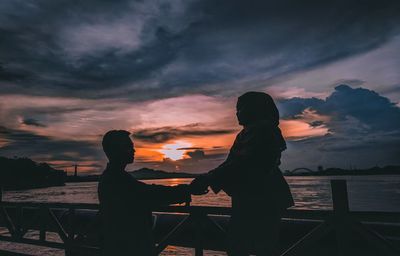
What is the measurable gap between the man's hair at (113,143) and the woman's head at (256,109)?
1.16 metres

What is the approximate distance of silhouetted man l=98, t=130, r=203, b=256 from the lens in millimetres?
3053

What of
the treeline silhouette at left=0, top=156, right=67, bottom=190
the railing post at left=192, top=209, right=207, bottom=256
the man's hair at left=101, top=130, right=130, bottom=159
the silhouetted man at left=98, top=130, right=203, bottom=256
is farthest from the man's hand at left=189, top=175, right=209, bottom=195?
the treeline silhouette at left=0, top=156, right=67, bottom=190

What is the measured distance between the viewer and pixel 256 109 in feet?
9.57

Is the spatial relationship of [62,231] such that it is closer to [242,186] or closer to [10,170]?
[242,186]

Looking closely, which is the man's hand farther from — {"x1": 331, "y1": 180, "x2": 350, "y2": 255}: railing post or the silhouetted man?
{"x1": 331, "y1": 180, "x2": 350, "y2": 255}: railing post

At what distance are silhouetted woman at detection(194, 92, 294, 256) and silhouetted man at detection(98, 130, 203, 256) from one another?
0.53 meters

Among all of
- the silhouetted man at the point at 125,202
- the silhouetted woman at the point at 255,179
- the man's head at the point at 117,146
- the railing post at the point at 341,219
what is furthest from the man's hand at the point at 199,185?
the railing post at the point at 341,219

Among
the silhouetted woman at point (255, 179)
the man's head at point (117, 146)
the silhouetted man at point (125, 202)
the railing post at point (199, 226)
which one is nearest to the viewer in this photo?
the silhouetted woman at point (255, 179)

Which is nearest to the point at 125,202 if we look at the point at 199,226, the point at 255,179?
the point at 255,179

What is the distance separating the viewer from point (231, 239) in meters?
2.94

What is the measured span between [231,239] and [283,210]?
1.78 feet

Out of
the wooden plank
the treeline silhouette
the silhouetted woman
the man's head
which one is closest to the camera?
the silhouetted woman

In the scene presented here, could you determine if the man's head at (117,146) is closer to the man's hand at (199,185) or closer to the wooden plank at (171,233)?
the man's hand at (199,185)

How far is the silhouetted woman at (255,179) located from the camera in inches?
107
